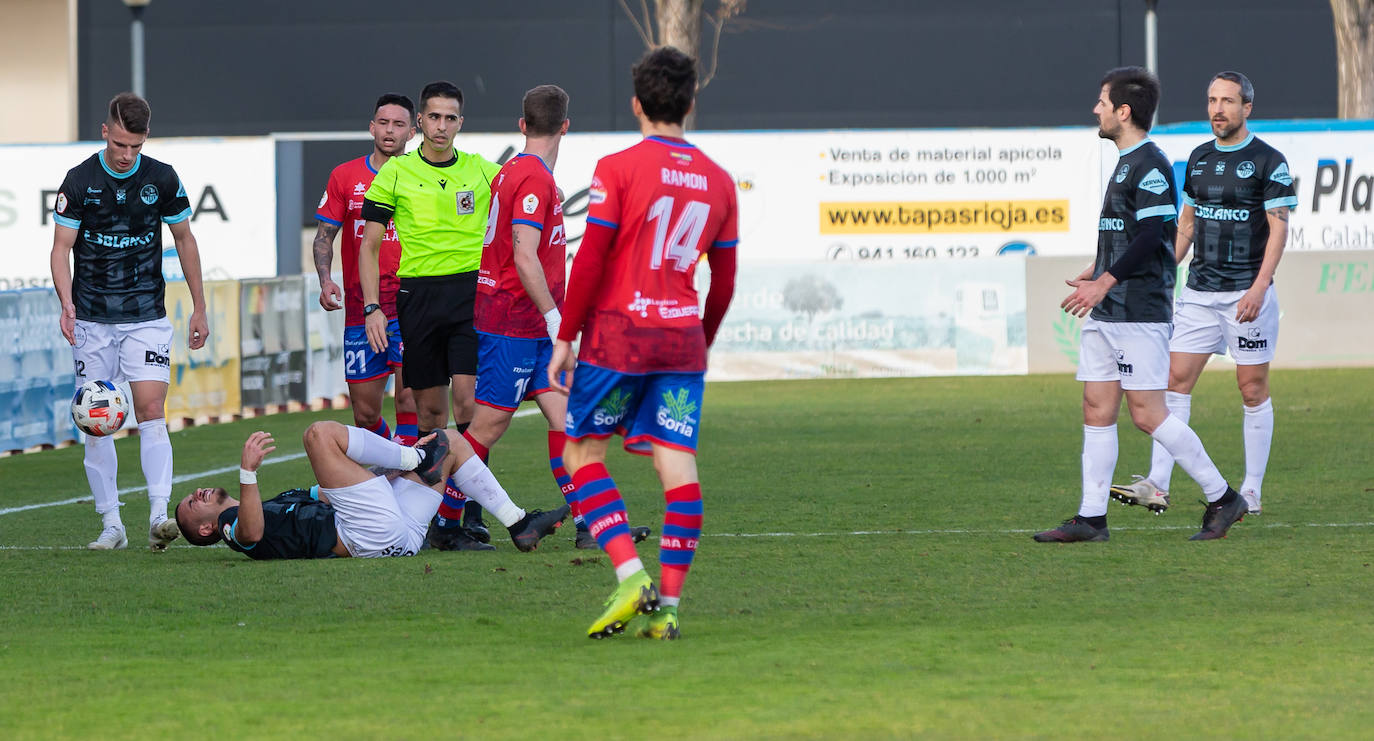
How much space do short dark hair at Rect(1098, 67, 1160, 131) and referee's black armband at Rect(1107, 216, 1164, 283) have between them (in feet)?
1.57

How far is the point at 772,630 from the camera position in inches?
247

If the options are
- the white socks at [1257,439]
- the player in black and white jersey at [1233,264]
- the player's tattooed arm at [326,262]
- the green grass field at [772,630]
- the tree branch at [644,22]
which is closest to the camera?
the green grass field at [772,630]

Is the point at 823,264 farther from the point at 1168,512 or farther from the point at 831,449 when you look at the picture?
the point at 1168,512

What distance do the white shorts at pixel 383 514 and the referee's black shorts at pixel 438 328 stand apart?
704 millimetres

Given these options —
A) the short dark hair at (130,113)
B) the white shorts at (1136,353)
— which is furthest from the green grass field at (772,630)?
the short dark hair at (130,113)

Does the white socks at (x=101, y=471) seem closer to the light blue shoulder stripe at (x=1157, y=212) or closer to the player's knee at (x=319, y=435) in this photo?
the player's knee at (x=319, y=435)

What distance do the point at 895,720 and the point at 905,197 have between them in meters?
20.5

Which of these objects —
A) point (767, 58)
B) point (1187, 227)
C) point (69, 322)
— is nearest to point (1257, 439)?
point (1187, 227)

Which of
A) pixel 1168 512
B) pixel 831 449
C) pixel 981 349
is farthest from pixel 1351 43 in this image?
pixel 1168 512

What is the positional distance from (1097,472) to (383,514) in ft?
10.4

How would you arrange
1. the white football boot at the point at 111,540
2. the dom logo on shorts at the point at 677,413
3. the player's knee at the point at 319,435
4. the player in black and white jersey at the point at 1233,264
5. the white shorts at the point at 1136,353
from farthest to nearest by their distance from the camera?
the player in black and white jersey at the point at 1233,264, the white football boot at the point at 111,540, the white shorts at the point at 1136,353, the player's knee at the point at 319,435, the dom logo on shorts at the point at 677,413

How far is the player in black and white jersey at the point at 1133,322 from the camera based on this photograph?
8.19m

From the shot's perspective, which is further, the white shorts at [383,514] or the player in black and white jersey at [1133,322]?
the player in black and white jersey at [1133,322]

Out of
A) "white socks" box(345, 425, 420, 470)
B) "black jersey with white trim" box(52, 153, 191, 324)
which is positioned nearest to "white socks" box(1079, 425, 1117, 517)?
"white socks" box(345, 425, 420, 470)
